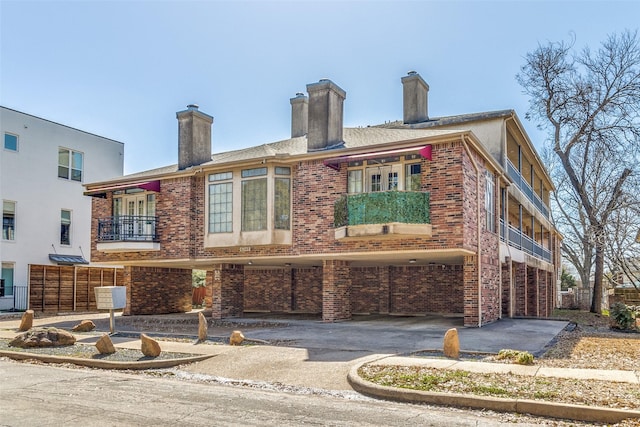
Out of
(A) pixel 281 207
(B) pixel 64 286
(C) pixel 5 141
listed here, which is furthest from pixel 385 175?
(C) pixel 5 141

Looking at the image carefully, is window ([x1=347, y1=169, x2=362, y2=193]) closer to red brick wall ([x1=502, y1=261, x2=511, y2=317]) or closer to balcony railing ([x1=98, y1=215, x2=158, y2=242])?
red brick wall ([x1=502, y1=261, x2=511, y2=317])

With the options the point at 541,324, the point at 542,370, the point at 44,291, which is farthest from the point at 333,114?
the point at 44,291

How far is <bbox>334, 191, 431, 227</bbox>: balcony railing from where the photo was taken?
16.5 metres

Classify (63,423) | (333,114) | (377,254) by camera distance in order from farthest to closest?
(333,114) → (377,254) → (63,423)

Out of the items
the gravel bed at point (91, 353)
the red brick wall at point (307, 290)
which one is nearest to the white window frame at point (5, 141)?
the red brick wall at point (307, 290)

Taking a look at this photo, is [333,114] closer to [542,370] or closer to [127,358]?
[127,358]

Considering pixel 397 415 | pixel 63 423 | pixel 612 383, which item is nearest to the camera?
pixel 63 423

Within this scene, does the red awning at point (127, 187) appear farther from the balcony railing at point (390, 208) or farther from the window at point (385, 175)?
the balcony railing at point (390, 208)

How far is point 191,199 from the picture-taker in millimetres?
21297

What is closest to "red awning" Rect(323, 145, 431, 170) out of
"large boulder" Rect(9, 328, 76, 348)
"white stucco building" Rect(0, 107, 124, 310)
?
"large boulder" Rect(9, 328, 76, 348)

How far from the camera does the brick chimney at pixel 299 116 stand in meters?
25.8

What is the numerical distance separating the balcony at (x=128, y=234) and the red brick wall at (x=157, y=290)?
6.78ft

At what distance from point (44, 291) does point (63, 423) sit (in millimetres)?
23679

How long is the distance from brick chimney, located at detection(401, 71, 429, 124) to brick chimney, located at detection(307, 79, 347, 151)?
5375 mm
